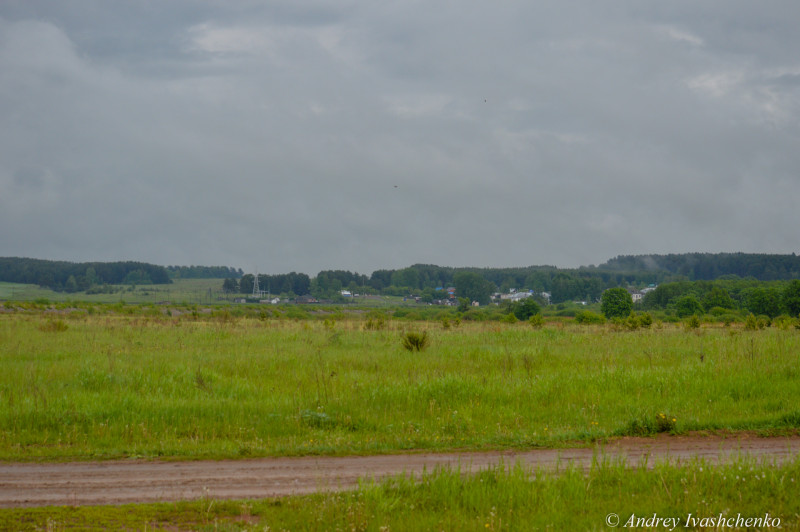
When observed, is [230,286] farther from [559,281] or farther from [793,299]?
[793,299]

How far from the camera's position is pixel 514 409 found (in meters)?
11.8

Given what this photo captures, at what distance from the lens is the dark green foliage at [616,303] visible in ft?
289

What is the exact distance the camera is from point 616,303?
89.2 m

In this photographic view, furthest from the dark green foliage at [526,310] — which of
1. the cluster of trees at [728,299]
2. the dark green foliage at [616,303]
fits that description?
the cluster of trees at [728,299]

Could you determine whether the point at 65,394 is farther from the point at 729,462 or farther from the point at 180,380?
the point at 729,462

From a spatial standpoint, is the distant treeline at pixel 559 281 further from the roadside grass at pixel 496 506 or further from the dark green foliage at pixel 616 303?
the roadside grass at pixel 496 506

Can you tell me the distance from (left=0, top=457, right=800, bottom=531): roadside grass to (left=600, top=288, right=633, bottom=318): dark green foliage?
282ft

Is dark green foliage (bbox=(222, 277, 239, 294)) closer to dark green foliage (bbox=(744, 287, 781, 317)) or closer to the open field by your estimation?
dark green foliage (bbox=(744, 287, 781, 317))

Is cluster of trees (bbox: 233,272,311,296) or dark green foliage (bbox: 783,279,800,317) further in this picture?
cluster of trees (bbox: 233,272,311,296)

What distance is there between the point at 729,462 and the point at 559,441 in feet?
8.35

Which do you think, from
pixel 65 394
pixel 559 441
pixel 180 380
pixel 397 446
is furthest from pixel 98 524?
pixel 180 380

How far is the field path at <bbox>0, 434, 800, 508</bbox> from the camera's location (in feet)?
22.5

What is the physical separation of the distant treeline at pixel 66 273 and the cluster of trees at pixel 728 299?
515 ft

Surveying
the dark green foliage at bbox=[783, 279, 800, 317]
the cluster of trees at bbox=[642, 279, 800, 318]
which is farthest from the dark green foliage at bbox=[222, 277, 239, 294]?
the dark green foliage at bbox=[783, 279, 800, 317]
